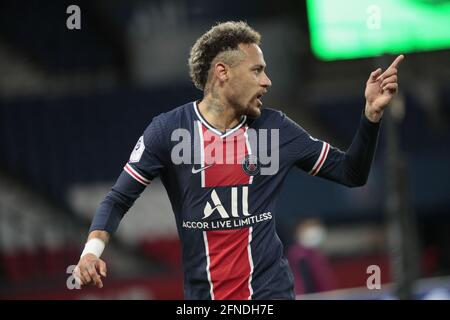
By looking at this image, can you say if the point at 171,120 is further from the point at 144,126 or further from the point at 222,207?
the point at 144,126

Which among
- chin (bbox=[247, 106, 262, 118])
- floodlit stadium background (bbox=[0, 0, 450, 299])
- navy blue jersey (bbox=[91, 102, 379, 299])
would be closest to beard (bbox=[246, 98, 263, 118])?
chin (bbox=[247, 106, 262, 118])

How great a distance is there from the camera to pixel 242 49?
17.0 ft

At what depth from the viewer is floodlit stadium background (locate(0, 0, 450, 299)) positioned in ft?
51.8

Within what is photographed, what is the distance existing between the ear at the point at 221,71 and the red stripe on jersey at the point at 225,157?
28 centimetres

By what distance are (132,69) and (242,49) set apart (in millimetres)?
14701

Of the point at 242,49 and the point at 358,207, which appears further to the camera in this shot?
the point at 358,207

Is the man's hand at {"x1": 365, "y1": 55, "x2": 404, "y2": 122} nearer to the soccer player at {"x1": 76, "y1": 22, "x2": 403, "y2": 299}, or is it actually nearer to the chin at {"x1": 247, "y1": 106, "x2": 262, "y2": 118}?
the soccer player at {"x1": 76, "y1": 22, "x2": 403, "y2": 299}

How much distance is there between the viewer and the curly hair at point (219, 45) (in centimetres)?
520

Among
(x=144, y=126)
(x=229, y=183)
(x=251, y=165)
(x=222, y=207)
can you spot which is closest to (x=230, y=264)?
(x=222, y=207)

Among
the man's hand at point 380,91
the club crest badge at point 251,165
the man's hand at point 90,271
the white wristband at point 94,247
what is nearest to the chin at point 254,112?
the club crest badge at point 251,165

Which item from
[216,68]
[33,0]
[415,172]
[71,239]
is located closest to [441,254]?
[415,172]

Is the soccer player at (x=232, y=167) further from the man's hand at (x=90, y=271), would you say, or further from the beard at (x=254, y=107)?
the man's hand at (x=90, y=271)

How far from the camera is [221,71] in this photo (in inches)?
206
